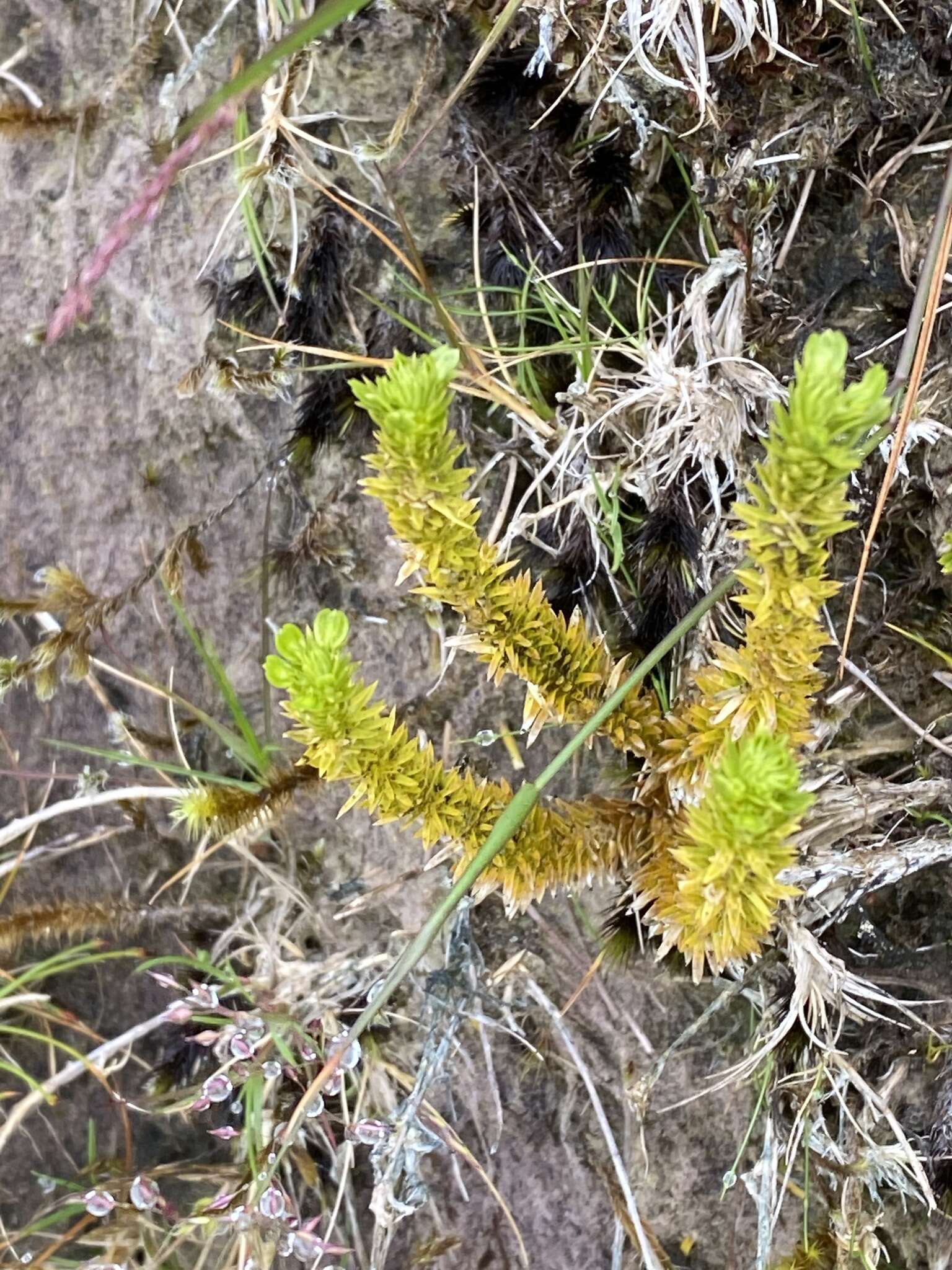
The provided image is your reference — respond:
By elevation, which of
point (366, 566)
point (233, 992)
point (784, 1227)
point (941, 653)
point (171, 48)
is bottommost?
point (784, 1227)

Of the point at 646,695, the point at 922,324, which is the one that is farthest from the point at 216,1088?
the point at 922,324

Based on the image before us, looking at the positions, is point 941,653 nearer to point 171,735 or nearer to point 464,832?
point 464,832

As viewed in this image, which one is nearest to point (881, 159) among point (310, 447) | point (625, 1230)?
point (310, 447)

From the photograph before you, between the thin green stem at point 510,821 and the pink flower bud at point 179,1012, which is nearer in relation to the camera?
the thin green stem at point 510,821

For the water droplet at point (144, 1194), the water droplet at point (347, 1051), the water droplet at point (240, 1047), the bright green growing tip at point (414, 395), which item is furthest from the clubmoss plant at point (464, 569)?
the water droplet at point (144, 1194)

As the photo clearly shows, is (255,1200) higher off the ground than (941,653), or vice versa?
(941,653)

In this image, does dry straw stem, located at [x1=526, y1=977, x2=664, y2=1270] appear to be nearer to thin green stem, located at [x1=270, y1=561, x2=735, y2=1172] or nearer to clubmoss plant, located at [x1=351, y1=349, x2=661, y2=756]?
thin green stem, located at [x1=270, y1=561, x2=735, y2=1172]

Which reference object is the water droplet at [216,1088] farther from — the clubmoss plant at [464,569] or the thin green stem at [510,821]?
the clubmoss plant at [464,569]

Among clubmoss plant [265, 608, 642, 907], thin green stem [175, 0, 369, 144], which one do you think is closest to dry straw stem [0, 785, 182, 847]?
clubmoss plant [265, 608, 642, 907]

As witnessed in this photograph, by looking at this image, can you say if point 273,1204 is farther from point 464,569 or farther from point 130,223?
point 130,223
